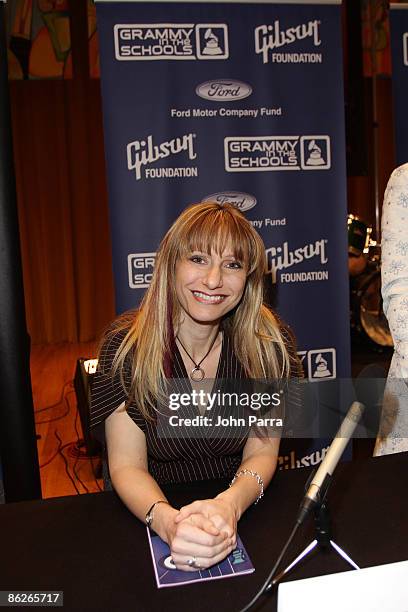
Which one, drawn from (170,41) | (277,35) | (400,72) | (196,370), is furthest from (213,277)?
(400,72)

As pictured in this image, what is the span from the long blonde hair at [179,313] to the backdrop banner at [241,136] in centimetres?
139

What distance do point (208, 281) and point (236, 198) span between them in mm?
1624

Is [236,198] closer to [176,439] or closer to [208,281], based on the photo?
[208,281]

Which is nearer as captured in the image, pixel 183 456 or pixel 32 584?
pixel 32 584

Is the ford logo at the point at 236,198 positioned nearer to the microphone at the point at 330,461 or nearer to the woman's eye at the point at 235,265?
the woman's eye at the point at 235,265

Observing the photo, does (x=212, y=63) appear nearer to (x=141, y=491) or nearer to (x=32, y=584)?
(x=141, y=491)

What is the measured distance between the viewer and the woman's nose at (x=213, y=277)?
1735 millimetres

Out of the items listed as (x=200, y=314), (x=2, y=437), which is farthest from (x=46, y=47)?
(x=200, y=314)

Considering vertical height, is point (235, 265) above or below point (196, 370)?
above

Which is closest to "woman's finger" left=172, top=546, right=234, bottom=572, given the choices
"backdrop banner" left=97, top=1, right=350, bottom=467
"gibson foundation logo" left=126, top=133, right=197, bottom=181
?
"backdrop banner" left=97, top=1, right=350, bottom=467

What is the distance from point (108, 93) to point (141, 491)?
220cm

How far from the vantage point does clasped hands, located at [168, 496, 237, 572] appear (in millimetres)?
1219

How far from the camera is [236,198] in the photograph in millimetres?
3281

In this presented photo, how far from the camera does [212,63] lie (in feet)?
10.4
